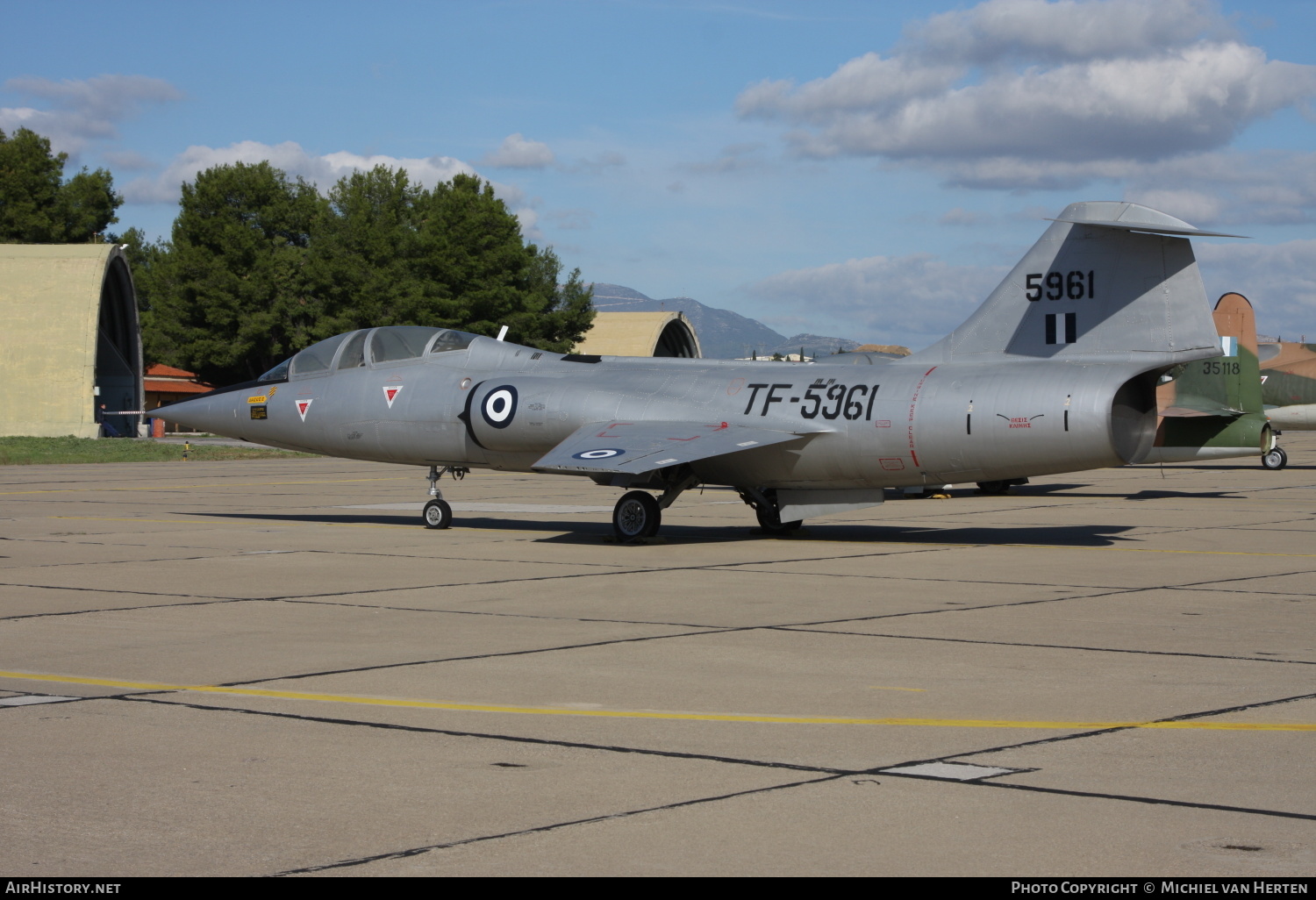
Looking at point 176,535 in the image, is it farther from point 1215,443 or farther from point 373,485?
point 1215,443

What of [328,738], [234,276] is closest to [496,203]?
[234,276]

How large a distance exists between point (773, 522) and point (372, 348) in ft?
21.5

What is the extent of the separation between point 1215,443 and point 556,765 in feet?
83.6

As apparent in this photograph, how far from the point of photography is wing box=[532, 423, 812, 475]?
16.2 m

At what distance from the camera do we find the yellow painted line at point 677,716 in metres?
7.10

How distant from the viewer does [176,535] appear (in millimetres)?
18875

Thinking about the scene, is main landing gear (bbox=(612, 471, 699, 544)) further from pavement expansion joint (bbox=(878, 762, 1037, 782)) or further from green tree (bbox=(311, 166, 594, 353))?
green tree (bbox=(311, 166, 594, 353))

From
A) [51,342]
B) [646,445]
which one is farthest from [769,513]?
[51,342]

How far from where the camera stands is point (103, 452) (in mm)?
46469

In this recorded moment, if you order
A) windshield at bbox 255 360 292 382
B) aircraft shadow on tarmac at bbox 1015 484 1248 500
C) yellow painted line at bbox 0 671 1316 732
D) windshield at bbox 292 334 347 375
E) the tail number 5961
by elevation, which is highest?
the tail number 5961

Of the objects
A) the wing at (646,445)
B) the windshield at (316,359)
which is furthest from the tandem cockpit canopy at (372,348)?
the wing at (646,445)

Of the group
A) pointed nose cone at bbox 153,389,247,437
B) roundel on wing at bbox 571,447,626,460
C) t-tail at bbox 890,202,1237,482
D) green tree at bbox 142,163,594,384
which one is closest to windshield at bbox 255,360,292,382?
pointed nose cone at bbox 153,389,247,437

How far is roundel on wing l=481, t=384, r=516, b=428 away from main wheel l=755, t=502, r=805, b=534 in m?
3.68
